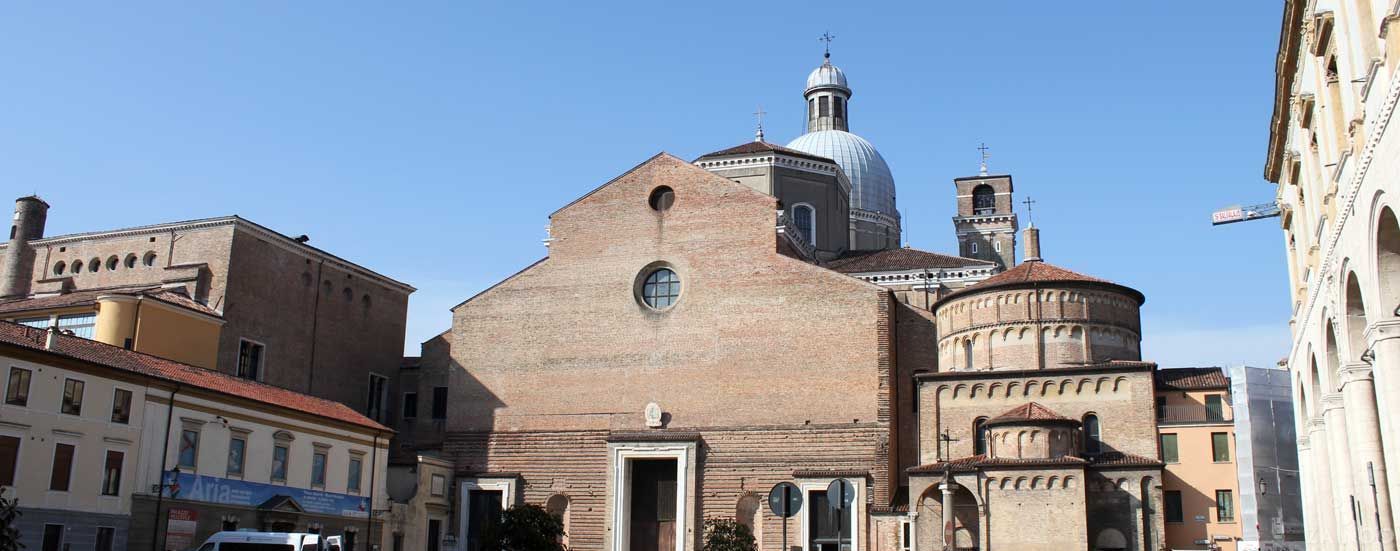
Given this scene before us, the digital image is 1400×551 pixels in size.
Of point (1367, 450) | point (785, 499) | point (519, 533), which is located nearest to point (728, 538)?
point (519, 533)

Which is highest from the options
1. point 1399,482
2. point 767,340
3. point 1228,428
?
point 767,340

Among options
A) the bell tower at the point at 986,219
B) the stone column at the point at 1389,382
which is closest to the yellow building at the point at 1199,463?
the stone column at the point at 1389,382

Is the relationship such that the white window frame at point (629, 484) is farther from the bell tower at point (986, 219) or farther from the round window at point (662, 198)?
the bell tower at point (986, 219)

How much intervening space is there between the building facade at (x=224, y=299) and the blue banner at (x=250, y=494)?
5451 millimetres

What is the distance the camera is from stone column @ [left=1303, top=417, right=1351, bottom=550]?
910 inches

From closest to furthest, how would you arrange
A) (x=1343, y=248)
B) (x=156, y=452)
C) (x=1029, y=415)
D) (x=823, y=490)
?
(x=1343, y=248) → (x=156, y=452) → (x=1029, y=415) → (x=823, y=490)

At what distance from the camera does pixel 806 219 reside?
50719 millimetres

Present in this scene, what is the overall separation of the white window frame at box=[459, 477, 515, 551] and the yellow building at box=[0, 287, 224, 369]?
26.3ft

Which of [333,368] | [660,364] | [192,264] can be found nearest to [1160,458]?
[660,364]

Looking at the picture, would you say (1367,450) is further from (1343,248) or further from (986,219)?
(986,219)

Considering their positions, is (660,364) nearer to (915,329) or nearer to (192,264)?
(915,329)

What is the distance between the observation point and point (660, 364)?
122 feet

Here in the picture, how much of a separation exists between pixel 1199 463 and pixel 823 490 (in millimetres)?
9891

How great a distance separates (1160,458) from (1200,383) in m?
3.47
